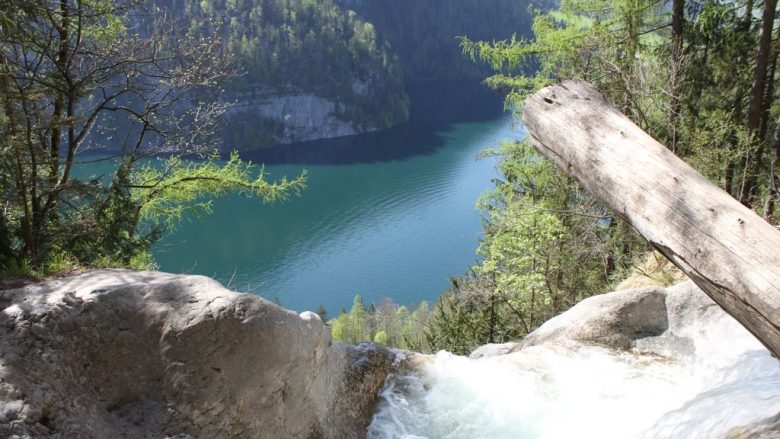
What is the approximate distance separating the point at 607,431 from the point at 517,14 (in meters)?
167

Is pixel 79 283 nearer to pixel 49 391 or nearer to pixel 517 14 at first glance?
pixel 49 391

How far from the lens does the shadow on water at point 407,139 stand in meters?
85.4

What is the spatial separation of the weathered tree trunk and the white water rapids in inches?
52.8

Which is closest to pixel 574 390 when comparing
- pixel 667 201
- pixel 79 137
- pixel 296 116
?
pixel 667 201

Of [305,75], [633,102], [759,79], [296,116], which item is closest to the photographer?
[633,102]

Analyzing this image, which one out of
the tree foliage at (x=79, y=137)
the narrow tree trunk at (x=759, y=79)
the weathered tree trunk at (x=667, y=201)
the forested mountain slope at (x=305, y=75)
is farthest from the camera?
the forested mountain slope at (x=305, y=75)

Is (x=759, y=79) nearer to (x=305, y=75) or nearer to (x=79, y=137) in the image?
(x=79, y=137)

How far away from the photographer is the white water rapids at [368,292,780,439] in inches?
182

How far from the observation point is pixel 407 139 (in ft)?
306

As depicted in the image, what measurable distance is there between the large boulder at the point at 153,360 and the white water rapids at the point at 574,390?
116cm

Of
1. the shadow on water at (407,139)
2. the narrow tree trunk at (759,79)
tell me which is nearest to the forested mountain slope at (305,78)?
the shadow on water at (407,139)

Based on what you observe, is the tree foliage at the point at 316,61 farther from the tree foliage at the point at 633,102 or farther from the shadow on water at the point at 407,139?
the tree foliage at the point at 633,102

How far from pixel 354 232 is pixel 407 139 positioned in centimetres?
→ 4509

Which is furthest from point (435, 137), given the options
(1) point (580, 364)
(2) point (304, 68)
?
(1) point (580, 364)
